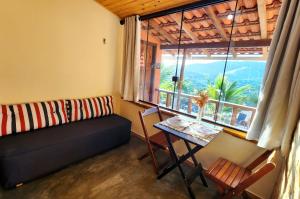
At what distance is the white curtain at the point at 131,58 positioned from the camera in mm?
2818

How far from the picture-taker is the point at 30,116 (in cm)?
208

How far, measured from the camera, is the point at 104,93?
3172mm

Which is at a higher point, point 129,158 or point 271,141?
point 271,141

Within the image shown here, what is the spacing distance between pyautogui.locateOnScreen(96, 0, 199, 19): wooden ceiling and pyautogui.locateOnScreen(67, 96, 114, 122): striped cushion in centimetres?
161

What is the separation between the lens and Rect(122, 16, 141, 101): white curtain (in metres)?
2.82

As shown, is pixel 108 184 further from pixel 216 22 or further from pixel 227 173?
pixel 216 22

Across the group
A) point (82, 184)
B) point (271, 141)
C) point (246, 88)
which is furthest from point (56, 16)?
point (271, 141)

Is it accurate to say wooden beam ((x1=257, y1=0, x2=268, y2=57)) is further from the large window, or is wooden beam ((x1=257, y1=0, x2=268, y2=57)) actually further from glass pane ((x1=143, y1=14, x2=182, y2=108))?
glass pane ((x1=143, y1=14, x2=182, y2=108))

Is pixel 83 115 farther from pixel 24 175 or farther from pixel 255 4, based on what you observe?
pixel 255 4

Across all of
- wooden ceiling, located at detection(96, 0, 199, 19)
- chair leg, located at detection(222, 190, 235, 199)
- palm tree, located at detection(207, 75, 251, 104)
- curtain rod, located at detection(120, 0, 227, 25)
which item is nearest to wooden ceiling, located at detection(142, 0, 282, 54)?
curtain rod, located at detection(120, 0, 227, 25)

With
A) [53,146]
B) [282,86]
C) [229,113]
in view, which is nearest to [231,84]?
[229,113]

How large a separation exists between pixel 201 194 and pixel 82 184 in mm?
1396

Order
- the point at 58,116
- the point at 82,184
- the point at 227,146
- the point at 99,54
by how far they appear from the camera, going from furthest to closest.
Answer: the point at 99,54
the point at 58,116
the point at 227,146
the point at 82,184

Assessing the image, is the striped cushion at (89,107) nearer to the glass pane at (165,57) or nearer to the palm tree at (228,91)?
the glass pane at (165,57)
